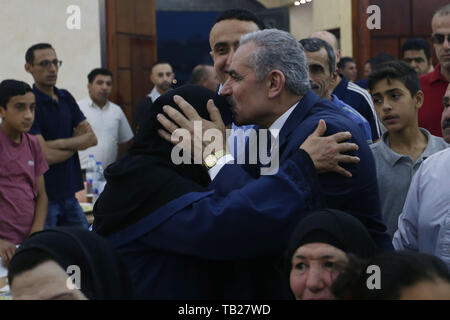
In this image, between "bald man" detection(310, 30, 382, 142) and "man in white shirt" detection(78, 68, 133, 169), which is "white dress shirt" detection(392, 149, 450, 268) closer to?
"bald man" detection(310, 30, 382, 142)

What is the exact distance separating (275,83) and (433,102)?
1.93m

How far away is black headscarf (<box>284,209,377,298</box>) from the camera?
4.90 feet

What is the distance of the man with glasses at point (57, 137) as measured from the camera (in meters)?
4.55

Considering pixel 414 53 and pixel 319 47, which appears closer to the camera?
pixel 319 47

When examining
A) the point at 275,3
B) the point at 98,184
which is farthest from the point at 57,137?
the point at 275,3

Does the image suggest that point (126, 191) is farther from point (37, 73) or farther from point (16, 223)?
point (37, 73)

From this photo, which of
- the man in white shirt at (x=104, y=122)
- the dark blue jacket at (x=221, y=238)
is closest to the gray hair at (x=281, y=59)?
the dark blue jacket at (x=221, y=238)

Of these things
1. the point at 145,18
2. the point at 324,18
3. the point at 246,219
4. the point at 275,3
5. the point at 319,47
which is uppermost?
the point at 275,3

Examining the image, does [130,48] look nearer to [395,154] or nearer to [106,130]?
[106,130]

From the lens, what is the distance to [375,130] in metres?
4.40

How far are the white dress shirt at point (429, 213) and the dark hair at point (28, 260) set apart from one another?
1.13 meters

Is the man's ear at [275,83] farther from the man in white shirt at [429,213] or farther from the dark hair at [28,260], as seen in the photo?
the dark hair at [28,260]

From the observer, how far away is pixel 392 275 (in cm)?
130
